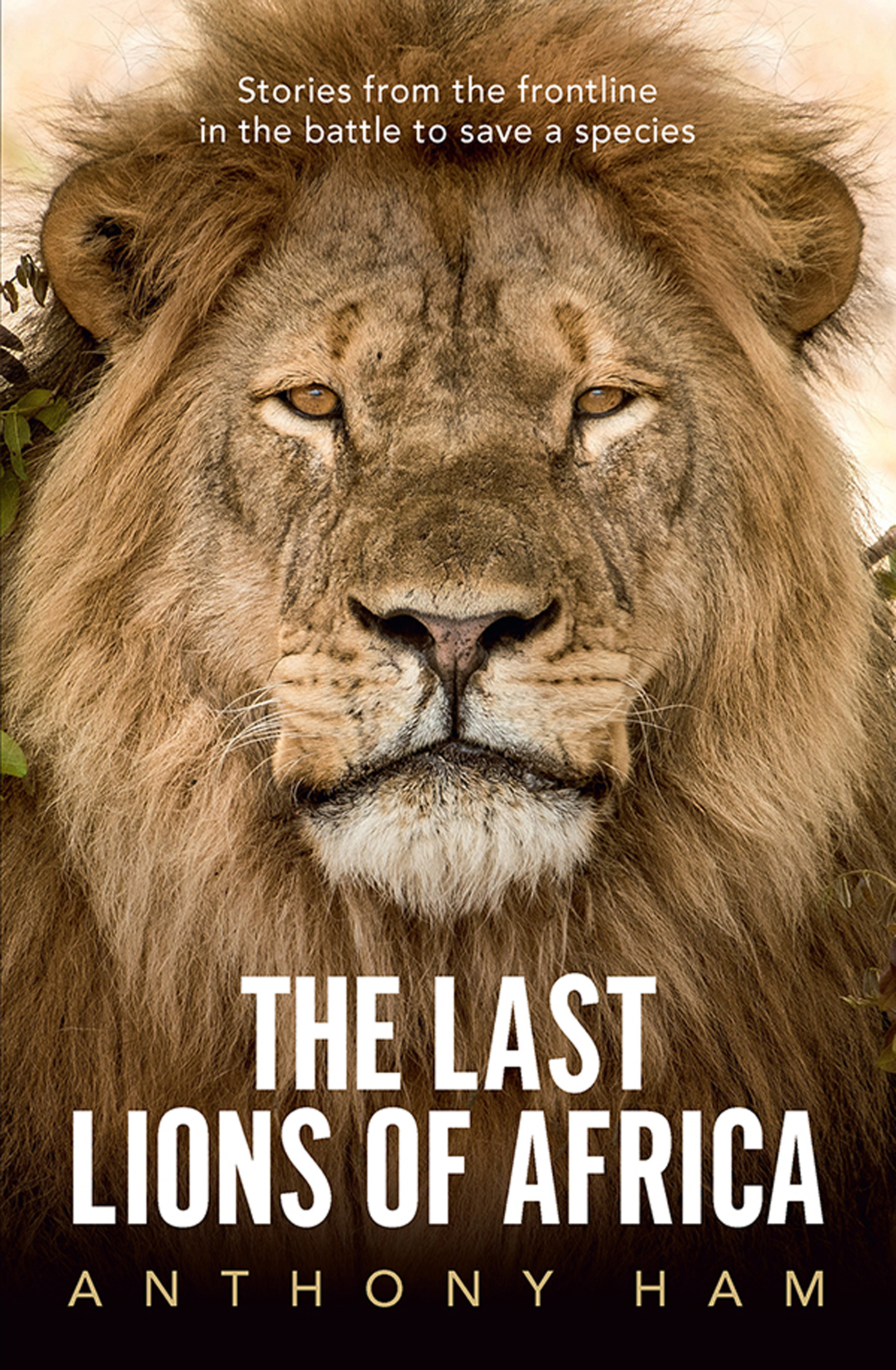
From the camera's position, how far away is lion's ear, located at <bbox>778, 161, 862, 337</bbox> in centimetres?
404

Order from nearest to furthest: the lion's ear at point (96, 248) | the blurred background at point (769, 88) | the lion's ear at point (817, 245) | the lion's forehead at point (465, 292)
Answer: the lion's forehead at point (465, 292) < the lion's ear at point (96, 248) < the lion's ear at point (817, 245) < the blurred background at point (769, 88)

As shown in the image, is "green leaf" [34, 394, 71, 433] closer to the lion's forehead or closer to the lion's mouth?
the lion's forehead

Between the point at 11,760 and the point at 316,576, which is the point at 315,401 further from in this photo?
the point at 11,760

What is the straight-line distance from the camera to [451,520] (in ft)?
11.4

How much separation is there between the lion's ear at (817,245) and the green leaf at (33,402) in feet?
5.45

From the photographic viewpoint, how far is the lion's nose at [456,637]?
3.31 meters

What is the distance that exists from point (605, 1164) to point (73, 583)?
169cm

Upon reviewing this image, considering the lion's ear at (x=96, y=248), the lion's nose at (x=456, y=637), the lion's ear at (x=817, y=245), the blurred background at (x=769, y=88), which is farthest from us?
the blurred background at (x=769, y=88)

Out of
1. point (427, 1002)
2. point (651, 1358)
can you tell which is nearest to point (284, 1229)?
point (427, 1002)

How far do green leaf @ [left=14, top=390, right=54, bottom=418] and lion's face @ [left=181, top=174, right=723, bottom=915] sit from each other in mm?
420

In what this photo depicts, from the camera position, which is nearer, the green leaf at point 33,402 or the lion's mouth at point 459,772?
the lion's mouth at point 459,772

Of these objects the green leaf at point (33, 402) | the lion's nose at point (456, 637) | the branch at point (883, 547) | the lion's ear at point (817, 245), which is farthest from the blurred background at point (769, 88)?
the lion's nose at point (456, 637)

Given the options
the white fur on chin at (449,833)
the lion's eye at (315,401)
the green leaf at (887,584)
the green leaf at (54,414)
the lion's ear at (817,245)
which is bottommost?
the white fur on chin at (449,833)

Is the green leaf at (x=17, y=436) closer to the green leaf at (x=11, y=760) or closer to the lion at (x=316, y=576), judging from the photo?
the lion at (x=316, y=576)
